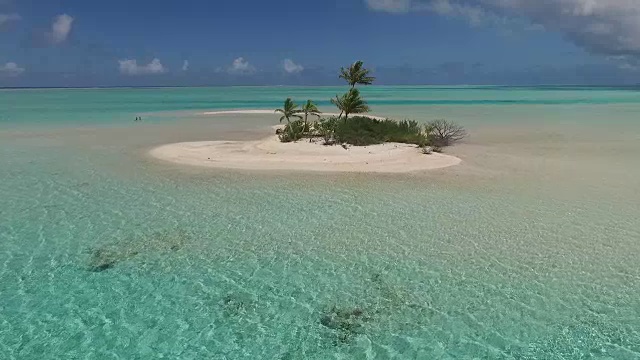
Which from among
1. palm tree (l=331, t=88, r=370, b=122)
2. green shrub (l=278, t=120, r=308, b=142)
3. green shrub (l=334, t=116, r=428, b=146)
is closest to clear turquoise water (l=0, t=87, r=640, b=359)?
green shrub (l=334, t=116, r=428, b=146)

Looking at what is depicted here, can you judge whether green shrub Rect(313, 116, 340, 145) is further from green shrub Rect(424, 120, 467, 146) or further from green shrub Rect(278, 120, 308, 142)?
green shrub Rect(424, 120, 467, 146)

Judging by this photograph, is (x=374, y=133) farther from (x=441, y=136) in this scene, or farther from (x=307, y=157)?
(x=307, y=157)

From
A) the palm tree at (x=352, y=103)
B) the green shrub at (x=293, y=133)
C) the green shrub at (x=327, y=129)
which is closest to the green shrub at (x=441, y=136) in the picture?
the palm tree at (x=352, y=103)

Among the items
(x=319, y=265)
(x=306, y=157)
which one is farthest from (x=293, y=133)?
(x=319, y=265)

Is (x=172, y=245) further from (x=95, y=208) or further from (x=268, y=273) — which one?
(x=95, y=208)

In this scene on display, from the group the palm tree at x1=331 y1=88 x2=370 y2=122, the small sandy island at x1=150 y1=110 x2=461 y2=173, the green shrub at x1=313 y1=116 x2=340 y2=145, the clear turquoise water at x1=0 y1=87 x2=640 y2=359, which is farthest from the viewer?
the palm tree at x1=331 y1=88 x2=370 y2=122

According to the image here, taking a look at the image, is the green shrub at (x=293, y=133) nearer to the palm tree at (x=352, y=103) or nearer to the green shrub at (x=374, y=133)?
the green shrub at (x=374, y=133)

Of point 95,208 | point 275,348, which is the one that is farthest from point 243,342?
point 95,208
